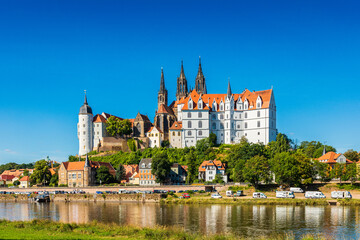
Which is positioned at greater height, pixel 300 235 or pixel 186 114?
pixel 186 114

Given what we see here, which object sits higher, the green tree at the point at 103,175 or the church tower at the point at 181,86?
the church tower at the point at 181,86

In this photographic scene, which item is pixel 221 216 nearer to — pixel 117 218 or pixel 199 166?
pixel 117 218

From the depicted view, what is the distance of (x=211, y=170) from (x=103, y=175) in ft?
76.0

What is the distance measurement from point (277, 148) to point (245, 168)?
20728 mm

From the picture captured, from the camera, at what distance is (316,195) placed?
6731 cm

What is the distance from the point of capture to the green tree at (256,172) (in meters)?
72.6

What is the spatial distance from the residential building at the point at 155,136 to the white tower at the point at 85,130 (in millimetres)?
16807

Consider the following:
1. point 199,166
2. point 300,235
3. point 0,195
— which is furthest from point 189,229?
point 0,195

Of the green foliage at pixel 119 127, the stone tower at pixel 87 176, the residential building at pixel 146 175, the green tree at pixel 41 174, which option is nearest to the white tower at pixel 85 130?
the green foliage at pixel 119 127

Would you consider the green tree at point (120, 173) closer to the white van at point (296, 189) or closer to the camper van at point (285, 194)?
the white van at point (296, 189)

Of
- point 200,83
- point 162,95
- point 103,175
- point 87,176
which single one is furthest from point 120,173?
point 200,83

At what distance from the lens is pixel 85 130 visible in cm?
12044

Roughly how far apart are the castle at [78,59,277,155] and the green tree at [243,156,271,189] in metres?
35.7

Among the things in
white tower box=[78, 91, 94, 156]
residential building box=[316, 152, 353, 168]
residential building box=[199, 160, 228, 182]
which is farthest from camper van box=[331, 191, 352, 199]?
white tower box=[78, 91, 94, 156]
